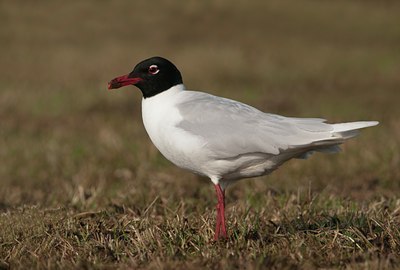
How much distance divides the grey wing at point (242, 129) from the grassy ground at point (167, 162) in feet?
1.99

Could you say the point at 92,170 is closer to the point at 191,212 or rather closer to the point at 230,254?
the point at 191,212

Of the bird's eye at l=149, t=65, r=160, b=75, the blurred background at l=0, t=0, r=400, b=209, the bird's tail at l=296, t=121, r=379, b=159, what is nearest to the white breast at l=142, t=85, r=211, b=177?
the bird's eye at l=149, t=65, r=160, b=75

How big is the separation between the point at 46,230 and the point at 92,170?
3.28 m

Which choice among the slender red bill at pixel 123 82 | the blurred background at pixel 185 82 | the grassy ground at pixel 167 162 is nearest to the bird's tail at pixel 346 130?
the grassy ground at pixel 167 162

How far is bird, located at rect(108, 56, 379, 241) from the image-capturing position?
4355mm

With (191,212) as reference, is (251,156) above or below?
above

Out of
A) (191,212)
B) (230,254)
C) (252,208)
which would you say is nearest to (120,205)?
(191,212)

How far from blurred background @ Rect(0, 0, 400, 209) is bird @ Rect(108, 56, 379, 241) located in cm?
183

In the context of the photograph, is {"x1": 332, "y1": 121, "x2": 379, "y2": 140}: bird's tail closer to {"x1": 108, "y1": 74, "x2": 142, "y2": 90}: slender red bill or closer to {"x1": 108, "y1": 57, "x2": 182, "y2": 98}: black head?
{"x1": 108, "y1": 57, "x2": 182, "y2": 98}: black head

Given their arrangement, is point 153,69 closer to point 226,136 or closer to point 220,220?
point 226,136

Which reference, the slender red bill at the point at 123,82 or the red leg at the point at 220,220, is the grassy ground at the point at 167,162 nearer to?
the red leg at the point at 220,220

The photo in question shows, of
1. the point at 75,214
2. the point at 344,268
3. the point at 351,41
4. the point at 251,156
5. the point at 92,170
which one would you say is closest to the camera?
the point at 344,268

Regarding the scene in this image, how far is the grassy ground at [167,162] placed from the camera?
443cm

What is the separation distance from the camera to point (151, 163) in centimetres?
841
